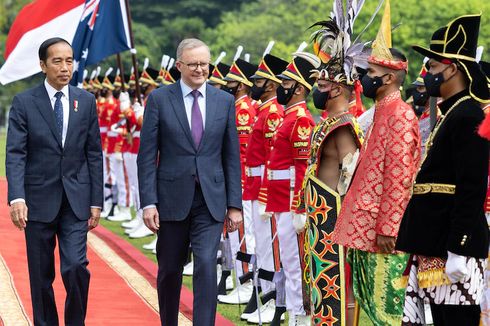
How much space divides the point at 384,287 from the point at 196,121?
5.92ft

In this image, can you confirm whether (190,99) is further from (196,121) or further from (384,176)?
(384,176)

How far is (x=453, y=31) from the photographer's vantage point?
6.12 metres

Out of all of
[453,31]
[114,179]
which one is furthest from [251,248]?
[114,179]

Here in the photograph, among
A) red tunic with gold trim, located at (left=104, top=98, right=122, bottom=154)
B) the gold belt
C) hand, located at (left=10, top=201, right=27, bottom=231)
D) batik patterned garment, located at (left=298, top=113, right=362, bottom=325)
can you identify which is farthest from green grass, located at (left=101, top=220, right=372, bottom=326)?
the gold belt

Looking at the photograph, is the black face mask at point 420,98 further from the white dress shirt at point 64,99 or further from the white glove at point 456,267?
the white glove at point 456,267

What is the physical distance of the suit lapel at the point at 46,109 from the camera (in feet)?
26.1

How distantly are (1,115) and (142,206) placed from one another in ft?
213

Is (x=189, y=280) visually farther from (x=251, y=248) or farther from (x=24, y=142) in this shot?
(x=24, y=142)

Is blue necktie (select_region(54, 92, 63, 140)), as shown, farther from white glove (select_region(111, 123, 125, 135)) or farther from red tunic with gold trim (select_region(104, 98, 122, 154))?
red tunic with gold trim (select_region(104, 98, 122, 154))

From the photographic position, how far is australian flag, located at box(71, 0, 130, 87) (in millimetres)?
13297

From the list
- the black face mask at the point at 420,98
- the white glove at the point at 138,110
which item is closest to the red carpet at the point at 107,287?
the white glove at the point at 138,110

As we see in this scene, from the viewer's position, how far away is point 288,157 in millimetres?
9273

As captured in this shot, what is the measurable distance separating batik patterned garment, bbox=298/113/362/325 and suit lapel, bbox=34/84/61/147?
1.72m

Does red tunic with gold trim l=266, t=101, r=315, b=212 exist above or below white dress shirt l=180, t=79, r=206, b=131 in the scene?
below
